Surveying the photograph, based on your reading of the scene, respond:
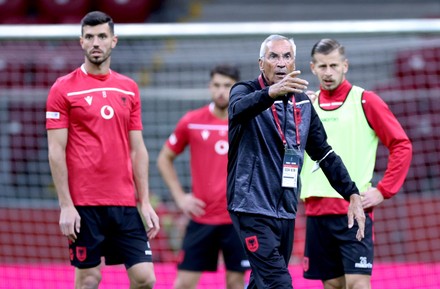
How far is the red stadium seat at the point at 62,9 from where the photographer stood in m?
15.8

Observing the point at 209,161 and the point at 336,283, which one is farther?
the point at 209,161

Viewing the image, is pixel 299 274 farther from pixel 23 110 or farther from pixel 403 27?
pixel 23 110

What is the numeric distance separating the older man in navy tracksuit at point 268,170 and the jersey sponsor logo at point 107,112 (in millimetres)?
1200

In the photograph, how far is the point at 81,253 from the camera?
6.58 metres

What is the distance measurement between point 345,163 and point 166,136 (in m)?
5.99

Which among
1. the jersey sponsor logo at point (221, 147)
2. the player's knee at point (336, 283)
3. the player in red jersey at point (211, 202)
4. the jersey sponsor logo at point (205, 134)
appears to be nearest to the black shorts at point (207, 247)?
the player in red jersey at point (211, 202)

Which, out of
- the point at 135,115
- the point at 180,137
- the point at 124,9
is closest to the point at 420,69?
the point at 180,137

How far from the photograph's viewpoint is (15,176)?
12.0 meters

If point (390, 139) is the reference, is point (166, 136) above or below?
below

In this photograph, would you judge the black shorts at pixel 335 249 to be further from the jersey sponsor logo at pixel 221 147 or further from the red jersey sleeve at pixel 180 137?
the red jersey sleeve at pixel 180 137

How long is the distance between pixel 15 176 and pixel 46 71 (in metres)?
1.42

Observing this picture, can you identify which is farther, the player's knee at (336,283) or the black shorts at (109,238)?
the player's knee at (336,283)

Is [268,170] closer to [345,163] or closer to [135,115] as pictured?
[345,163]

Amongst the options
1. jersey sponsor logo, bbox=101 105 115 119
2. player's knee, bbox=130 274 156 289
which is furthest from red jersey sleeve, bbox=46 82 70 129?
player's knee, bbox=130 274 156 289
